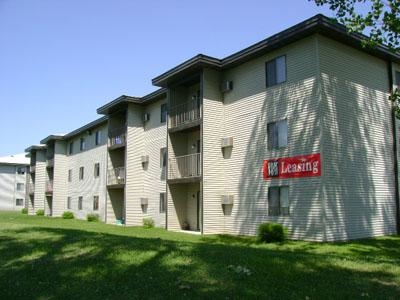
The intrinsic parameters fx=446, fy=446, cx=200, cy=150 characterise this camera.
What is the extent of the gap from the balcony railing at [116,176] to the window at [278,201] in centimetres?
1401

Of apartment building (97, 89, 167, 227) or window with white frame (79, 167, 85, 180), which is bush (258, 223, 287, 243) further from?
window with white frame (79, 167, 85, 180)

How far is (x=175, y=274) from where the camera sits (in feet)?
27.9

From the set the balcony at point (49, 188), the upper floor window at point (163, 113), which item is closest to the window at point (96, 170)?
the balcony at point (49, 188)

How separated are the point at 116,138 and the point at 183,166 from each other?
31.0 ft

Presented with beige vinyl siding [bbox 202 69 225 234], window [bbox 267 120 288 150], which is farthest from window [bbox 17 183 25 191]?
window [bbox 267 120 288 150]

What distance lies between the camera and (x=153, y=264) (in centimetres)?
933

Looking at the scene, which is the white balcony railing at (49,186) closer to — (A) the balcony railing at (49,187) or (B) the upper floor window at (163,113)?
(A) the balcony railing at (49,187)

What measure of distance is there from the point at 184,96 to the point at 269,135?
7276mm

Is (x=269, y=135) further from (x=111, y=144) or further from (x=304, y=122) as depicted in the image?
(x=111, y=144)

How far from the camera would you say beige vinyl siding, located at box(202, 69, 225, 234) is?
21.4 m

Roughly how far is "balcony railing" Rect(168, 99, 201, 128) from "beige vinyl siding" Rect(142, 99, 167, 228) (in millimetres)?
2745

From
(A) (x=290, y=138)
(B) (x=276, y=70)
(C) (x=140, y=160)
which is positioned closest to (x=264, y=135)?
(A) (x=290, y=138)

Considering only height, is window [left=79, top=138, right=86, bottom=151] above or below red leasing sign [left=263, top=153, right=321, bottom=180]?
above

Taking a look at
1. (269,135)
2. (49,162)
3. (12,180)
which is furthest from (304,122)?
(12,180)
